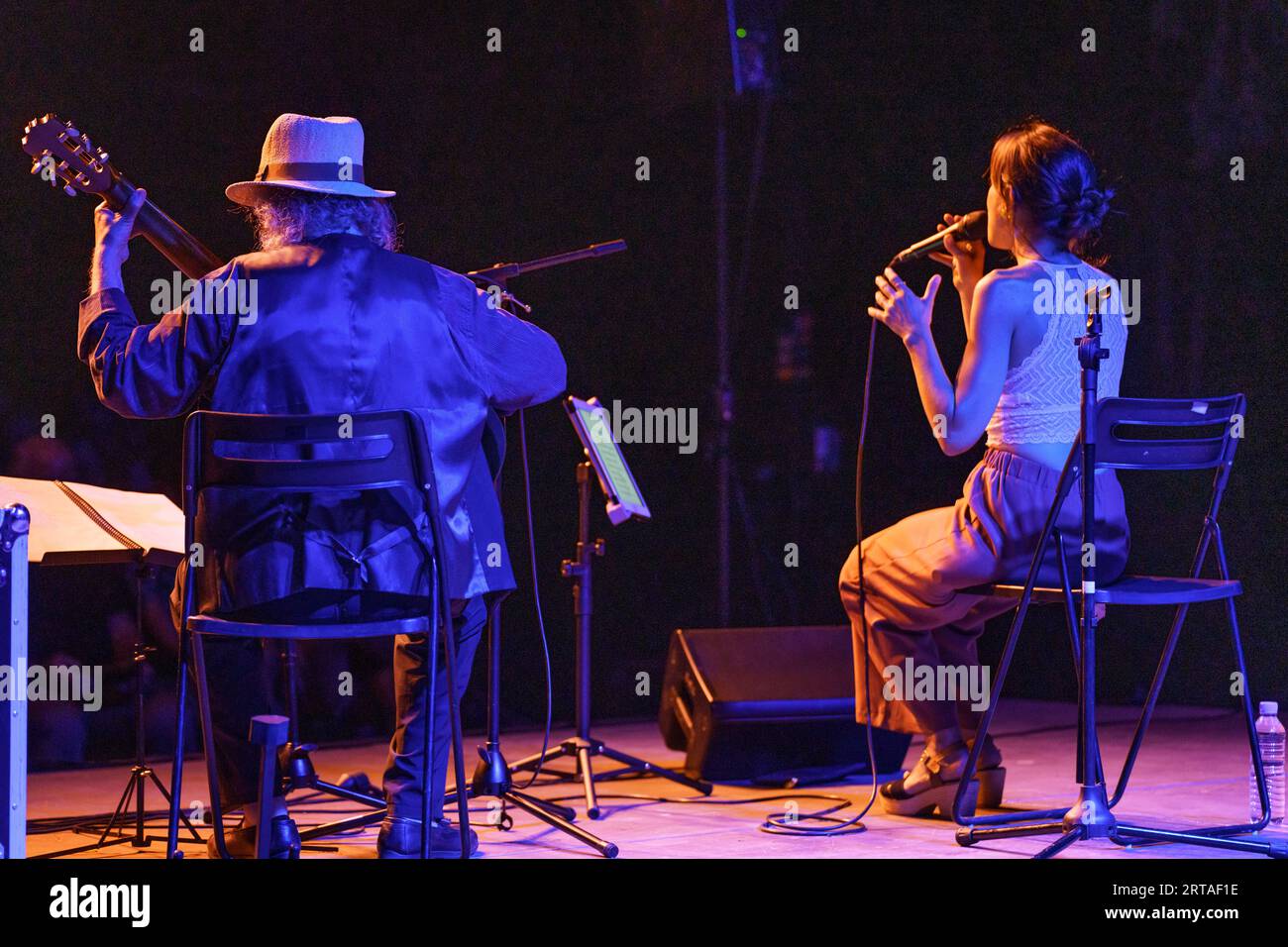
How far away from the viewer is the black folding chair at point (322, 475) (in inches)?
105

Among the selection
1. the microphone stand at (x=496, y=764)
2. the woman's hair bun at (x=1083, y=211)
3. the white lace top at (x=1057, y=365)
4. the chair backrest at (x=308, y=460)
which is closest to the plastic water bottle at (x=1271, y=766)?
the white lace top at (x=1057, y=365)

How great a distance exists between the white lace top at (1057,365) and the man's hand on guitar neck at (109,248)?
6.67 ft

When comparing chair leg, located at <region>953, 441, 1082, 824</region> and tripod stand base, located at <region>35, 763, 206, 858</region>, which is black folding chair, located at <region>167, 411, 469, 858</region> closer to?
tripod stand base, located at <region>35, 763, 206, 858</region>

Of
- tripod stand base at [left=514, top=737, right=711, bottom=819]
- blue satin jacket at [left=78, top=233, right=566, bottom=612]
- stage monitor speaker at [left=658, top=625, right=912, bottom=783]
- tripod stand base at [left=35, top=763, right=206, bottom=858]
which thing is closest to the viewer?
blue satin jacket at [left=78, top=233, right=566, bottom=612]

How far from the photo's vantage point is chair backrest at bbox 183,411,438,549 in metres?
2.67

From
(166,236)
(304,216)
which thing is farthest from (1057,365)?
(166,236)

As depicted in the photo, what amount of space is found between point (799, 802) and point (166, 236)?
7.27 ft

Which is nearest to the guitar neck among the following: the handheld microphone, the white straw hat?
the white straw hat

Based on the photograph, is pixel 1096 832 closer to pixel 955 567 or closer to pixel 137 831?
pixel 955 567

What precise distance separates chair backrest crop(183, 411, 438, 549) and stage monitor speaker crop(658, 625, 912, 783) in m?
1.81

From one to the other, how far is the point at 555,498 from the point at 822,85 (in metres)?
1.96

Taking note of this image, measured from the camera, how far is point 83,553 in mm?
3424
